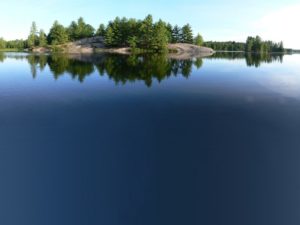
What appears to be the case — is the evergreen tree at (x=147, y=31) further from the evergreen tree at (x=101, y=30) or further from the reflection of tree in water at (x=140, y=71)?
the reflection of tree in water at (x=140, y=71)

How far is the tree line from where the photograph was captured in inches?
5084

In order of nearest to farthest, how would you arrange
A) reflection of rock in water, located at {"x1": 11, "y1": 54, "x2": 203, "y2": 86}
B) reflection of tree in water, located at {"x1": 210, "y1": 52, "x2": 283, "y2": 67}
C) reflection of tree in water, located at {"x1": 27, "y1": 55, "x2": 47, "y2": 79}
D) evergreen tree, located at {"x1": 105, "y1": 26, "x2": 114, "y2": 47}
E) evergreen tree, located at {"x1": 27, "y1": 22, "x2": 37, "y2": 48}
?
reflection of rock in water, located at {"x1": 11, "y1": 54, "x2": 203, "y2": 86}
reflection of tree in water, located at {"x1": 27, "y1": 55, "x2": 47, "y2": 79}
reflection of tree in water, located at {"x1": 210, "y1": 52, "x2": 283, "y2": 67}
evergreen tree, located at {"x1": 105, "y1": 26, "x2": 114, "y2": 47}
evergreen tree, located at {"x1": 27, "y1": 22, "x2": 37, "y2": 48}

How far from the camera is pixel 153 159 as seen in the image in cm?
1249

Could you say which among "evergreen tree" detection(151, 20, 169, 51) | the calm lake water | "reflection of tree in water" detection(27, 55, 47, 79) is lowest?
the calm lake water

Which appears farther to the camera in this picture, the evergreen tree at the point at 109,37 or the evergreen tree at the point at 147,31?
the evergreen tree at the point at 109,37

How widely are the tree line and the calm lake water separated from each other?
363 ft

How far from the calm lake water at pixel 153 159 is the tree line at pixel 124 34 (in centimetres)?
11056

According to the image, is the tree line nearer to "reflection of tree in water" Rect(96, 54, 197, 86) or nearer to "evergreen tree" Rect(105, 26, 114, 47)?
"evergreen tree" Rect(105, 26, 114, 47)

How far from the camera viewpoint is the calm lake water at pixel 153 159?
920 cm

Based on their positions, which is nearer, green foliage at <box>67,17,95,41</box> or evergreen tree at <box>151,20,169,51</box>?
evergreen tree at <box>151,20,169,51</box>

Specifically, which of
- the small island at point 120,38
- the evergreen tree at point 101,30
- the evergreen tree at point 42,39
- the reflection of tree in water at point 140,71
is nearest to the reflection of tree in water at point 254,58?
the small island at point 120,38

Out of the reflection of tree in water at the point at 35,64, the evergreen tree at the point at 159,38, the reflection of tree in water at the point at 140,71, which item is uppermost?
the evergreen tree at the point at 159,38

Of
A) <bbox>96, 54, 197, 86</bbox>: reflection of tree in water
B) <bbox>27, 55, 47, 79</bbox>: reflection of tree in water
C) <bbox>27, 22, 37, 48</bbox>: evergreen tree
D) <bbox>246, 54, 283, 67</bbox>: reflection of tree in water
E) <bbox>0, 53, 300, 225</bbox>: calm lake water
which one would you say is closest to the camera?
<bbox>0, 53, 300, 225</bbox>: calm lake water

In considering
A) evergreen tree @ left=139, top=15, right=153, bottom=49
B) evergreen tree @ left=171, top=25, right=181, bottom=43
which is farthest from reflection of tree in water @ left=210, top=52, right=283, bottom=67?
evergreen tree @ left=171, top=25, right=181, bottom=43
